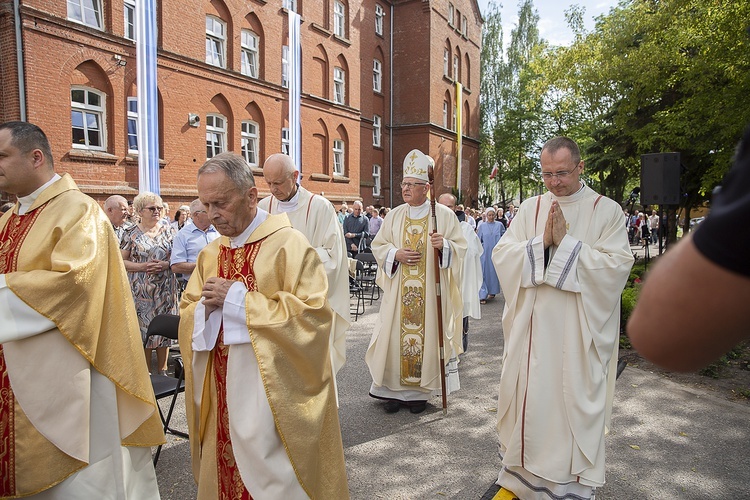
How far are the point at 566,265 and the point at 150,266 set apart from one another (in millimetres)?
4373

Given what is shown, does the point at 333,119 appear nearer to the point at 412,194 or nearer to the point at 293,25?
the point at 293,25

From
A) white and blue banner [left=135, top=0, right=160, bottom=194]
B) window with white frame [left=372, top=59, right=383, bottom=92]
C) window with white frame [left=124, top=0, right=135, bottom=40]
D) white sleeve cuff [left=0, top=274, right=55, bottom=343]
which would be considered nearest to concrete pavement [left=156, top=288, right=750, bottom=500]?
white sleeve cuff [left=0, top=274, right=55, bottom=343]

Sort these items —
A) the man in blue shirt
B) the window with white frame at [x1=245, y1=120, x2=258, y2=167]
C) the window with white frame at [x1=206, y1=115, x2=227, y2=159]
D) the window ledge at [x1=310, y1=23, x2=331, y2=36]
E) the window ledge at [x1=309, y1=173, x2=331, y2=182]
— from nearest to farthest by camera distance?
the man in blue shirt → the window with white frame at [x1=206, y1=115, x2=227, y2=159] → the window with white frame at [x1=245, y1=120, x2=258, y2=167] → the window ledge at [x1=310, y1=23, x2=331, y2=36] → the window ledge at [x1=309, y1=173, x2=331, y2=182]

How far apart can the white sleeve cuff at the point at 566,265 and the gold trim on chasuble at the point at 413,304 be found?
85.6 inches

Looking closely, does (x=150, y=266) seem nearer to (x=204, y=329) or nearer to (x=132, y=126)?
(x=204, y=329)

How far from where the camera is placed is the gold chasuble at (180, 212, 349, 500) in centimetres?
245

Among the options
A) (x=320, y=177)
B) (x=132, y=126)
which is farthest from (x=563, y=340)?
(x=320, y=177)

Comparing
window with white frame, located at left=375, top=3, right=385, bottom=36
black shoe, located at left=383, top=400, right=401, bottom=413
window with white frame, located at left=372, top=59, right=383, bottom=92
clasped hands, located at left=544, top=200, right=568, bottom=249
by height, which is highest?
window with white frame, located at left=375, top=3, right=385, bottom=36

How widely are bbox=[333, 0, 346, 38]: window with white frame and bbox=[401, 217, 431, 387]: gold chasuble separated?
2095 centimetres

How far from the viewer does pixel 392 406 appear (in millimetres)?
5176

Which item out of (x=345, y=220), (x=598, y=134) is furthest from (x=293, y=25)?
(x=598, y=134)

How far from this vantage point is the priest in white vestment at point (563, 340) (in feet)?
10.7

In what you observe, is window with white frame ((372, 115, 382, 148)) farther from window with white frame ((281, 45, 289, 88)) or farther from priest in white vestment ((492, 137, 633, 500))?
priest in white vestment ((492, 137, 633, 500))

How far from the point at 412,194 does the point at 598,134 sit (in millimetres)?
15829
